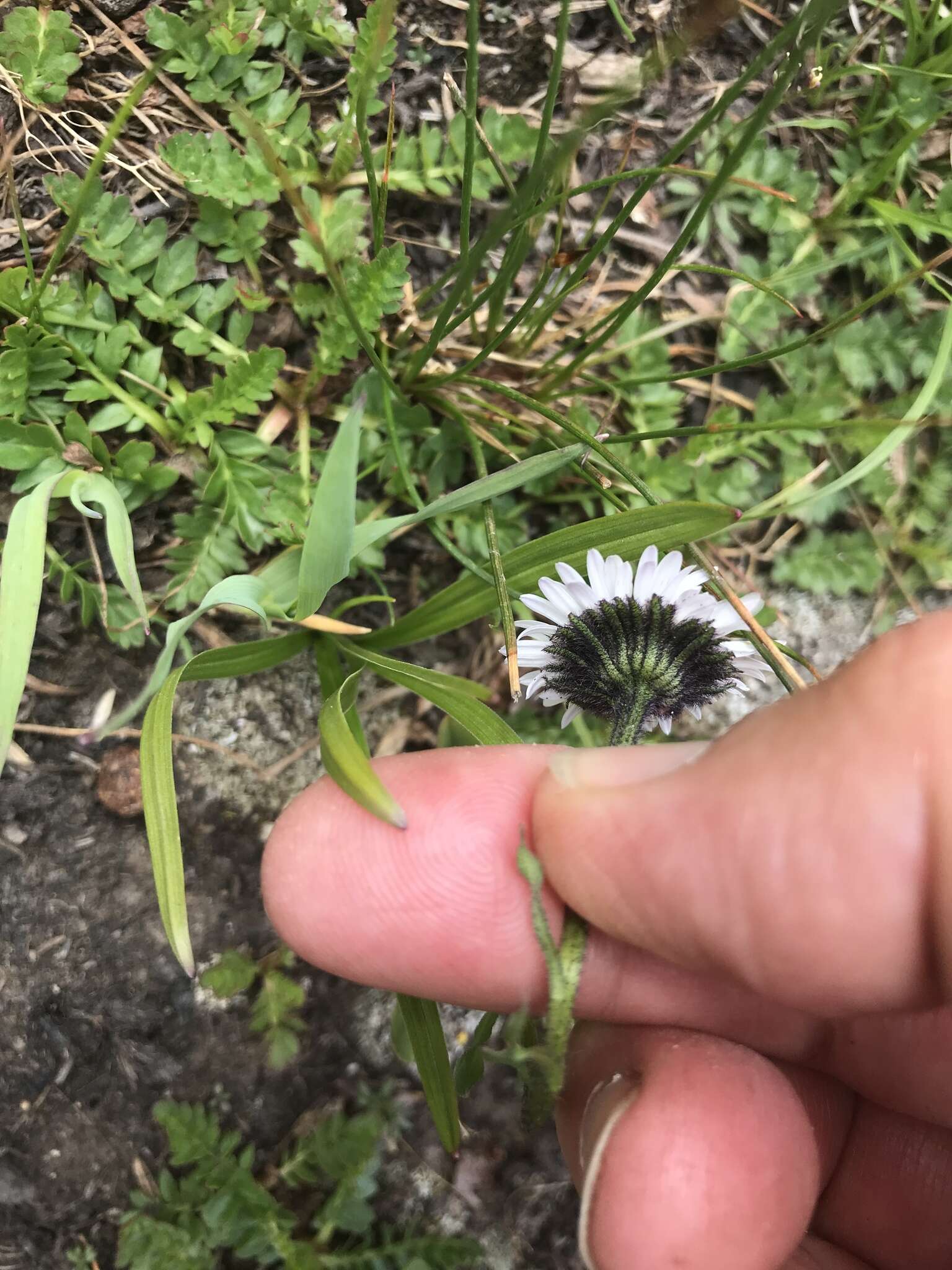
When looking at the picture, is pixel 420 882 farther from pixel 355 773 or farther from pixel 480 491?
pixel 480 491

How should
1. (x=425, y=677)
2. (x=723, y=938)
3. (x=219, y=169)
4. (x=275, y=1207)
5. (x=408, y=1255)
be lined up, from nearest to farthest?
(x=723, y=938)
(x=425, y=677)
(x=219, y=169)
(x=275, y=1207)
(x=408, y=1255)

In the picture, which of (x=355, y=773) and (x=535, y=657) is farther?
(x=535, y=657)

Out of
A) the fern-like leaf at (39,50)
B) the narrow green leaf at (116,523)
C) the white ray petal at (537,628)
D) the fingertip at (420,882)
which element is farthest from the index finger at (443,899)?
the fern-like leaf at (39,50)

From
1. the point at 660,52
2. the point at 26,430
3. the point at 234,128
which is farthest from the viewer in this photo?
the point at 234,128

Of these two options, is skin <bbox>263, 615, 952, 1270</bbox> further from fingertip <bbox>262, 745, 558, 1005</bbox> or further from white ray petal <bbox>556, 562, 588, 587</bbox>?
white ray petal <bbox>556, 562, 588, 587</bbox>

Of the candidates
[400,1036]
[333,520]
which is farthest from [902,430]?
[400,1036]

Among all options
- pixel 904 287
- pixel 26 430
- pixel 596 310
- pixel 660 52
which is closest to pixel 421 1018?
pixel 26 430

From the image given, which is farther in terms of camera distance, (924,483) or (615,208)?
(924,483)

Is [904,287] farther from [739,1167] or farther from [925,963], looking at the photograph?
[739,1167]
